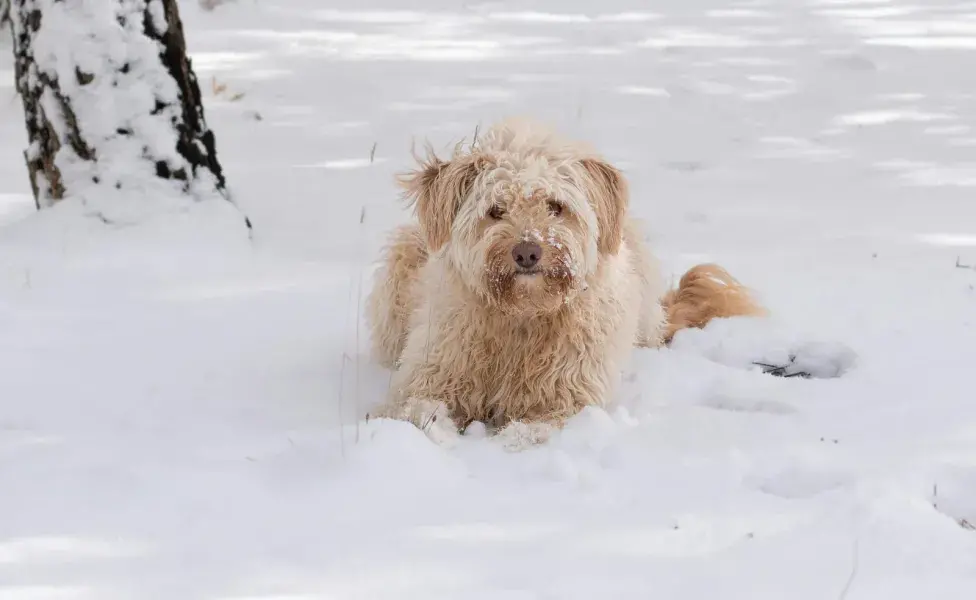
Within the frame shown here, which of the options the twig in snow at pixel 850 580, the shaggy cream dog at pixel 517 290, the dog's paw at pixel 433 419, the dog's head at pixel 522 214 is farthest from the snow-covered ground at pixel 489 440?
the dog's head at pixel 522 214

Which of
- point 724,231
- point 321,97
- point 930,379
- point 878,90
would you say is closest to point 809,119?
point 878,90

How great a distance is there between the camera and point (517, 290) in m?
4.13

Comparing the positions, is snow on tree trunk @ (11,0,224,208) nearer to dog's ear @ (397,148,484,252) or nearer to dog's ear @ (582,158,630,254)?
dog's ear @ (397,148,484,252)

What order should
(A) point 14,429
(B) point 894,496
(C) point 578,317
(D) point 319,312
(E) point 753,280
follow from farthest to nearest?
(E) point 753,280
(D) point 319,312
(C) point 578,317
(A) point 14,429
(B) point 894,496

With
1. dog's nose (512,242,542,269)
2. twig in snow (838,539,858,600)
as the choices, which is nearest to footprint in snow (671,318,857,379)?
dog's nose (512,242,542,269)

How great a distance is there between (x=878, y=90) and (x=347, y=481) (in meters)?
7.61

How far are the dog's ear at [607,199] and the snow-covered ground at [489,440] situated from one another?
678mm

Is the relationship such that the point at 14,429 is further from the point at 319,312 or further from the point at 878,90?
the point at 878,90

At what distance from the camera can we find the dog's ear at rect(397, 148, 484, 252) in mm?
4402

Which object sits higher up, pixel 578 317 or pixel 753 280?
pixel 578 317

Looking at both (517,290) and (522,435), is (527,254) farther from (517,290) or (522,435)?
(522,435)

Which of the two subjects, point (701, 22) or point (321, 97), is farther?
point (701, 22)

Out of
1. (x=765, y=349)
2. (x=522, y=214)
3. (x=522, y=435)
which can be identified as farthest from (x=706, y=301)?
(x=522, y=435)

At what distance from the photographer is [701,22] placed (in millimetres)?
11188
